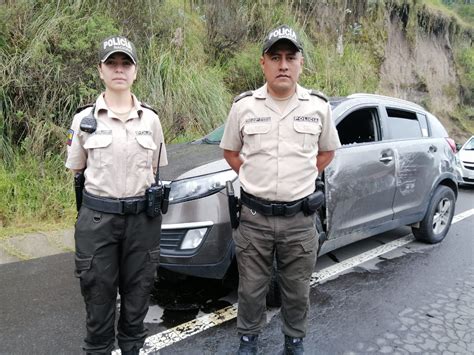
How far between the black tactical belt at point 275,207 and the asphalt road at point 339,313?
0.99 m

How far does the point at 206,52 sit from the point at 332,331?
7228mm

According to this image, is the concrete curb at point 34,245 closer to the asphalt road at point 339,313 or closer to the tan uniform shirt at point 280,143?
the asphalt road at point 339,313

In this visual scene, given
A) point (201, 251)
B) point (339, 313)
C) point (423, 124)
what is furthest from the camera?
point (423, 124)

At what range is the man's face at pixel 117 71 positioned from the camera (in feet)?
7.06

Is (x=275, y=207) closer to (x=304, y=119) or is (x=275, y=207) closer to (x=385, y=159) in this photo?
(x=304, y=119)

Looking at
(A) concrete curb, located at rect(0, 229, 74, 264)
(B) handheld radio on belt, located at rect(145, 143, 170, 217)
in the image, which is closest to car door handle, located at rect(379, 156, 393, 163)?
(B) handheld radio on belt, located at rect(145, 143, 170, 217)

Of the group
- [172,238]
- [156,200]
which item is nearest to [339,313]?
[172,238]

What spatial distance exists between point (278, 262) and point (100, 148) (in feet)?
3.96

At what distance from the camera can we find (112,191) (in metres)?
2.14

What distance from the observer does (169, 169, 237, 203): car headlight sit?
9.88 ft

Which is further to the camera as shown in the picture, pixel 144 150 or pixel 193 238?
pixel 193 238

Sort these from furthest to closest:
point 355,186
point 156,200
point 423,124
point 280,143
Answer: point 423,124 → point 355,186 → point 280,143 → point 156,200

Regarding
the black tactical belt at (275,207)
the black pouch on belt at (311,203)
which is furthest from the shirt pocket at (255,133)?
the black pouch on belt at (311,203)

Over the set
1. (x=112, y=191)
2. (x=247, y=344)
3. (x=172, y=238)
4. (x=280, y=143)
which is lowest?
(x=247, y=344)
